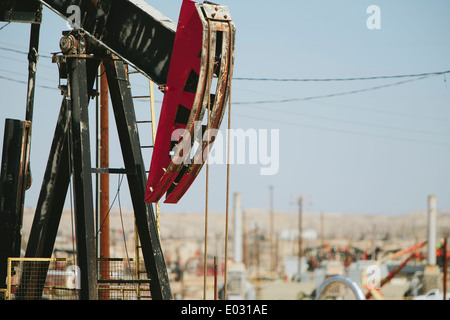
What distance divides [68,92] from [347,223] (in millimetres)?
137416

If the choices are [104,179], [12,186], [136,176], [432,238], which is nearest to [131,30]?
[136,176]

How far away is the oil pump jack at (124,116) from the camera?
7.16 m

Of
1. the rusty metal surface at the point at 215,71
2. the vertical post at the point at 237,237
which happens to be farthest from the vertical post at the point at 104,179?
the vertical post at the point at 237,237

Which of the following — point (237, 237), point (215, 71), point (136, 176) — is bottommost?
point (237, 237)

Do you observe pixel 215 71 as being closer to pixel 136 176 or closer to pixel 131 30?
pixel 131 30

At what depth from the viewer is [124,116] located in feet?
27.2

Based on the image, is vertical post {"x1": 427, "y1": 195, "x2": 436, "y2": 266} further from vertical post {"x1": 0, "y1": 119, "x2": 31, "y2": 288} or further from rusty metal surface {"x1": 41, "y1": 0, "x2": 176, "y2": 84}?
rusty metal surface {"x1": 41, "y1": 0, "x2": 176, "y2": 84}

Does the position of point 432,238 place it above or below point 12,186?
below

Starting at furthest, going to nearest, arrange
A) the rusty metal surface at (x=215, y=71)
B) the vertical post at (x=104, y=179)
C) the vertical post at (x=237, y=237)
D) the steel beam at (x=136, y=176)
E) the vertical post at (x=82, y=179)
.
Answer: the vertical post at (x=237, y=237) < the vertical post at (x=104, y=179) < the steel beam at (x=136, y=176) < the vertical post at (x=82, y=179) < the rusty metal surface at (x=215, y=71)

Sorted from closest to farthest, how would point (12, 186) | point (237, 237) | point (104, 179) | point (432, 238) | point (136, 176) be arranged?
point (136, 176) < point (12, 186) < point (104, 179) < point (432, 238) < point (237, 237)

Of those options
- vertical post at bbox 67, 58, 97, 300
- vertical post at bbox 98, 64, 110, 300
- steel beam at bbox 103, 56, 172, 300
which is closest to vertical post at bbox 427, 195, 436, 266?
vertical post at bbox 98, 64, 110, 300

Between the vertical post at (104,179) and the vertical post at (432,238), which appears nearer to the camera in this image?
the vertical post at (104,179)

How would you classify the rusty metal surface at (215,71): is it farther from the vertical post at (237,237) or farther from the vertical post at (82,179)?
the vertical post at (237,237)
